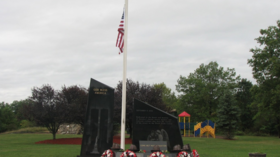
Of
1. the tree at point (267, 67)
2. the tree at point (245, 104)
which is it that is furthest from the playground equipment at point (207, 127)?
the tree at point (245, 104)

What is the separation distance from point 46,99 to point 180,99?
32.5m

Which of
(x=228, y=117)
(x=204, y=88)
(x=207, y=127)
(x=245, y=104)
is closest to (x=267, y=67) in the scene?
(x=228, y=117)

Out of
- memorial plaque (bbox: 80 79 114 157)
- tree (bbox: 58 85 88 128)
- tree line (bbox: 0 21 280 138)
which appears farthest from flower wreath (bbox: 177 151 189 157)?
tree (bbox: 58 85 88 128)

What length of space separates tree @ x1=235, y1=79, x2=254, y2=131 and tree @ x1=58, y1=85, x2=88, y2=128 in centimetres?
3312

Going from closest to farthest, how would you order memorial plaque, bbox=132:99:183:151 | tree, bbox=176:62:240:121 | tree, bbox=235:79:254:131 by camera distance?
memorial plaque, bbox=132:99:183:151
tree, bbox=176:62:240:121
tree, bbox=235:79:254:131

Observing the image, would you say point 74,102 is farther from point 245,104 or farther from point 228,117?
point 245,104

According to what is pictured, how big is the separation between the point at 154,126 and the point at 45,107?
15.5 meters

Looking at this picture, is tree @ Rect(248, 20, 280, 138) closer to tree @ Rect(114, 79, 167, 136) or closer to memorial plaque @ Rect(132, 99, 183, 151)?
tree @ Rect(114, 79, 167, 136)

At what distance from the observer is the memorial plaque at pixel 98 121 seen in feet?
42.8

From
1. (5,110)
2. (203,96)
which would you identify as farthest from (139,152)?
(5,110)

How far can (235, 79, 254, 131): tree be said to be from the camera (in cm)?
5312

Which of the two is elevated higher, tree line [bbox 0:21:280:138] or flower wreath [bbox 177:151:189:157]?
tree line [bbox 0:21:280:138]

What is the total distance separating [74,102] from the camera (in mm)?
26109

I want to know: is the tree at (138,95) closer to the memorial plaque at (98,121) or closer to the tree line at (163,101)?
the tree line at (163,101)
